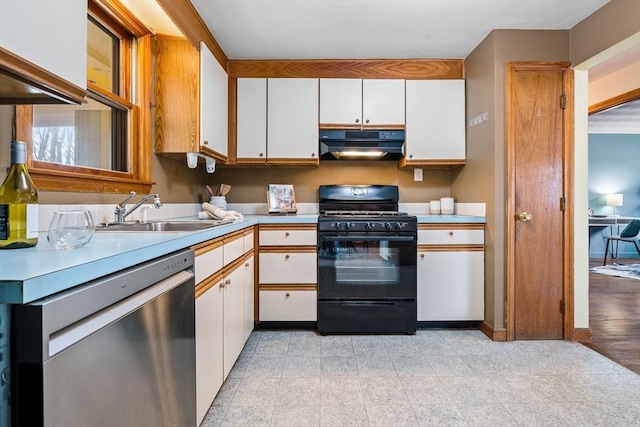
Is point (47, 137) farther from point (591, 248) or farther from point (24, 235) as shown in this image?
point (591, 248)

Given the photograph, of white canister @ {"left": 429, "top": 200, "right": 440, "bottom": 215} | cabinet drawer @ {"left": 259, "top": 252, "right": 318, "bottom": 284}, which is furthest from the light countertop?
white canister @ {"left": 429, "top": 200, "right": 440, "bottom": 215}

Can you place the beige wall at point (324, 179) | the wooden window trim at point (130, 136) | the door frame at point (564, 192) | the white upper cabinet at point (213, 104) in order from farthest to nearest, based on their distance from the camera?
the beige wall at point (324, 179) < the door frame at point (564, 192) < the white upper cabinet at point (213, 104) < the wooden window trim at point (130, 136)

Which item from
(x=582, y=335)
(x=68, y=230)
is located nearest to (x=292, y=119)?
(x=68, y=230)

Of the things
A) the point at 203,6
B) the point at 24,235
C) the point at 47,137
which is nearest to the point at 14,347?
the point at 24,235

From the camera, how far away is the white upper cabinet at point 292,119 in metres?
2.93

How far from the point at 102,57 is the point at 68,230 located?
138 centimetres

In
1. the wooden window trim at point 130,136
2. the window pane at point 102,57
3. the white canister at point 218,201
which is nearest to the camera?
the wooden window trim at point 130,136

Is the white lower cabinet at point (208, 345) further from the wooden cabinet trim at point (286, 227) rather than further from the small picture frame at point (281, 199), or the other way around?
the small picture frame at point (281, 199)

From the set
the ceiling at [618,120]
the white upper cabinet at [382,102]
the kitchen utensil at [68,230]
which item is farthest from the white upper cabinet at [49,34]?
the ceiling at [618,120]

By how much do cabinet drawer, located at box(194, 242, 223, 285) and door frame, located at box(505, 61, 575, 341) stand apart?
196cm

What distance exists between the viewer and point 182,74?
2.25 m

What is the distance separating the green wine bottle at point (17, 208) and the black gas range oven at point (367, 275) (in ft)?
6.00

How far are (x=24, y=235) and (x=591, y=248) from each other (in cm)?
803

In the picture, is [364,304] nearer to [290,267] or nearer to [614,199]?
[290,267]
